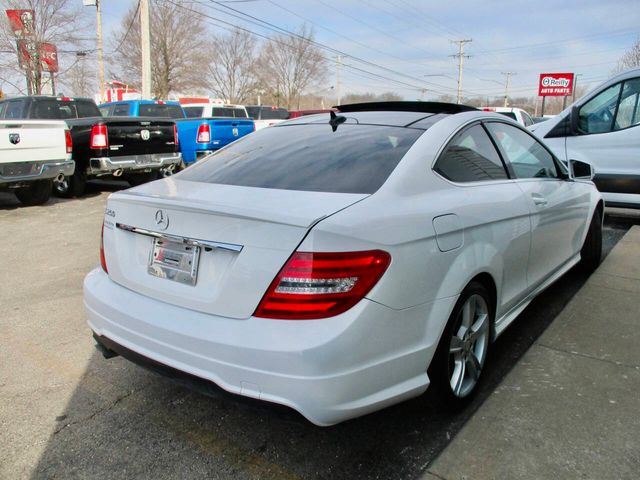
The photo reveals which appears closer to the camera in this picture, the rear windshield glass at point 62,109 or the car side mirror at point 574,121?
the car side mirror at point 574,121

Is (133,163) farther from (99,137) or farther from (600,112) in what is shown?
(600,112)

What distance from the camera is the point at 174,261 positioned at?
226 cm

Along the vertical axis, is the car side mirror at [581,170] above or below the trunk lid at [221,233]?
above

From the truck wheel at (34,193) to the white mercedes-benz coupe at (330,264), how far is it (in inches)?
272

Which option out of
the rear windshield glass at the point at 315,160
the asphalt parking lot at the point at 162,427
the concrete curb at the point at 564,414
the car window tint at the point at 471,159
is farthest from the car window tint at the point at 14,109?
the concrete curb at the point at 564,414

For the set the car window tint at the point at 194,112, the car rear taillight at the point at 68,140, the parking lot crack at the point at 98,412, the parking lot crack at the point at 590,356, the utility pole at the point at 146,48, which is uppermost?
the utility pole at the point at 146,48

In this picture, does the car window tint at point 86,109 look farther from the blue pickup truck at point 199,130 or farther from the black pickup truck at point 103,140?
the blue pickup truck at point 199,130

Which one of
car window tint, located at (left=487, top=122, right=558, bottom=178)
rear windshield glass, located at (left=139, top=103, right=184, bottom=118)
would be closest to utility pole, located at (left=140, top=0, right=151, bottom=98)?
rear windshield glass, located at (left=139, top=103, right=184, bottom=118)

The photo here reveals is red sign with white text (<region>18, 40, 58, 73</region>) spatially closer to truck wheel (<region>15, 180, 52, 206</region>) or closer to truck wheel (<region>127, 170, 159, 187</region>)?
truck wheel (<region>127, 170, 159, 187</region>)

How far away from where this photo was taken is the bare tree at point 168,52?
4209 centimetres

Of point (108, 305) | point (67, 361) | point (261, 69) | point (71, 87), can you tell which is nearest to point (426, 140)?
point (108, 305)

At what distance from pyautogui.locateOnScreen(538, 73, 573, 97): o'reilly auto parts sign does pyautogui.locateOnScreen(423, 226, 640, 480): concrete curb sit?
43.2m

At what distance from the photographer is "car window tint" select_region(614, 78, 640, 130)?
6715 millimetres

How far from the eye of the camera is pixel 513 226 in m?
2.94
